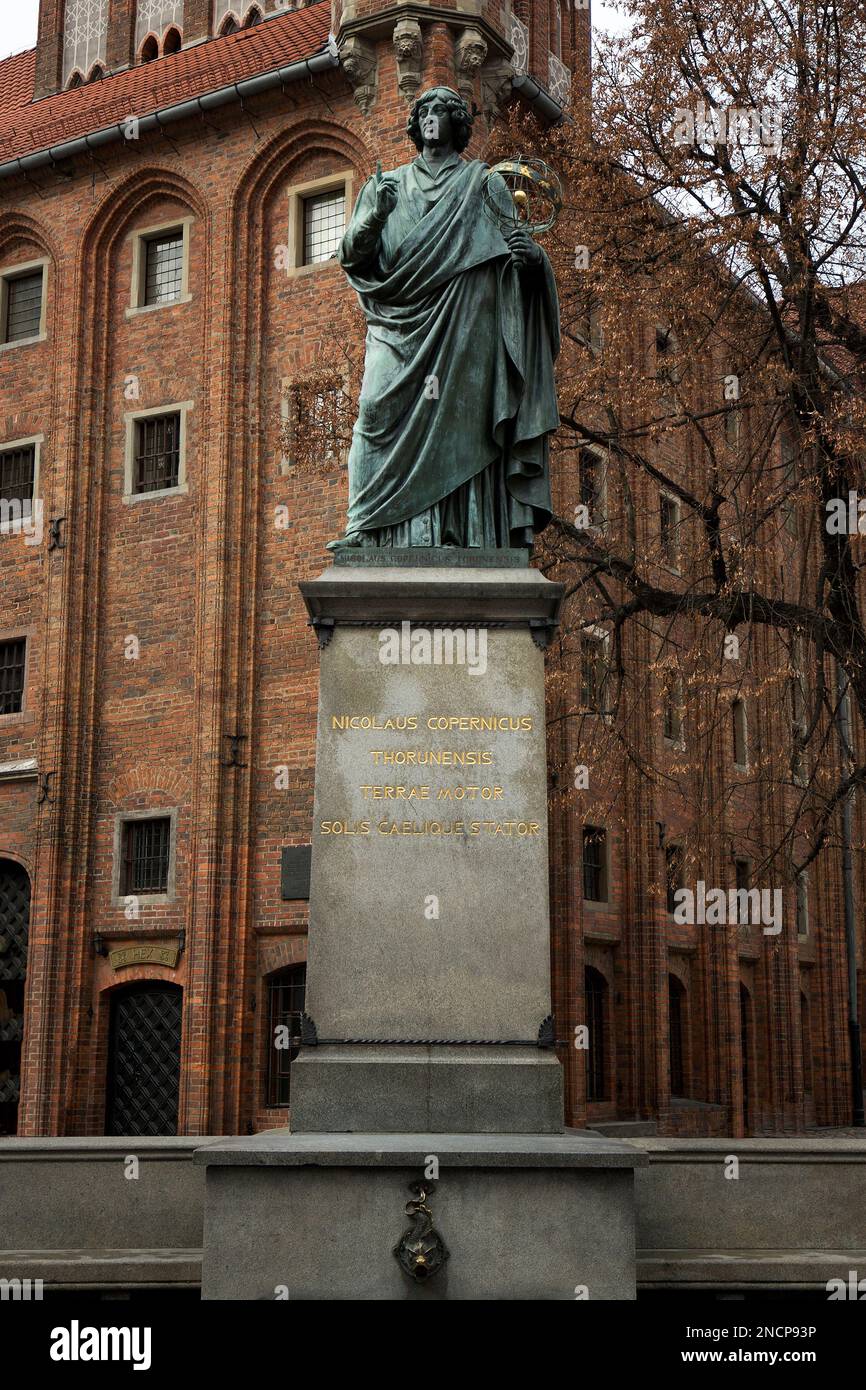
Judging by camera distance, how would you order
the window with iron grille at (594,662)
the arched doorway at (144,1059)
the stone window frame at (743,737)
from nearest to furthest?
the window with iron grille at (594,662)
the arched doorway at (144,1059)
the stone window frame at (743,737)

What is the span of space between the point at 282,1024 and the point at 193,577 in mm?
6627

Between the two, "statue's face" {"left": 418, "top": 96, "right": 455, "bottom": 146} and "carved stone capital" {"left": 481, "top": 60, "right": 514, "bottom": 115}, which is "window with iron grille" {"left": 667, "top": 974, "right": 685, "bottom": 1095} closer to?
"carved stone capital" {"left": 481, "top": 60, "right": 514, "bottom": 115}

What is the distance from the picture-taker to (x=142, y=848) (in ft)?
79.9

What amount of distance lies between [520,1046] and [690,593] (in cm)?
997

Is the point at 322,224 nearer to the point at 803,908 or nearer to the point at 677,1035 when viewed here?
the point at 677,1035

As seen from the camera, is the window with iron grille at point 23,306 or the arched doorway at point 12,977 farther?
the window with iron grille at point 23,306

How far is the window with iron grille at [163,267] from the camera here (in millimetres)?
26188

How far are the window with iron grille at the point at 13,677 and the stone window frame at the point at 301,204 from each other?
7.18 metres

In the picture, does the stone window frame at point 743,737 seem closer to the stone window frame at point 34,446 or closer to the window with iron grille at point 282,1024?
the window with iron grille at point 282,1024

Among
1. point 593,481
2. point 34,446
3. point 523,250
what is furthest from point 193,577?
point 523,250

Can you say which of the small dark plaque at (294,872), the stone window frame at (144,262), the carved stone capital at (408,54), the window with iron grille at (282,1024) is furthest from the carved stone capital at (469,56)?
the window with iron grille at (282,1024)

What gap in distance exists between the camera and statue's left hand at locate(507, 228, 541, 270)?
28.7 feet
